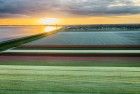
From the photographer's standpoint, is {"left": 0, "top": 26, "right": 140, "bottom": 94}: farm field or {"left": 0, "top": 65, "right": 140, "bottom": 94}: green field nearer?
{"left": 0, "top": 65, "right": 140, "bottom": 94}: green field

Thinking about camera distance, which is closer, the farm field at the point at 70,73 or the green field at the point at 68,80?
the green field at the point at 68,80

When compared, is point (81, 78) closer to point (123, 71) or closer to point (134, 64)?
point (123, 71)

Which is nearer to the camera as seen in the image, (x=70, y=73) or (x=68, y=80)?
(x=68, y=80)

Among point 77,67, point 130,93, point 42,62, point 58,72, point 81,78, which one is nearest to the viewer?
point 130,93

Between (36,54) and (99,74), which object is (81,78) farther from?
(36,54)

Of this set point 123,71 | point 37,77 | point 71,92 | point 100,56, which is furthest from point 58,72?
point 100,56

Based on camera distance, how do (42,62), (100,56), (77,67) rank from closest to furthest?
(77,67)
(42,62)
(100,56)

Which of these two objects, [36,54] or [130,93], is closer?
[130,93]
